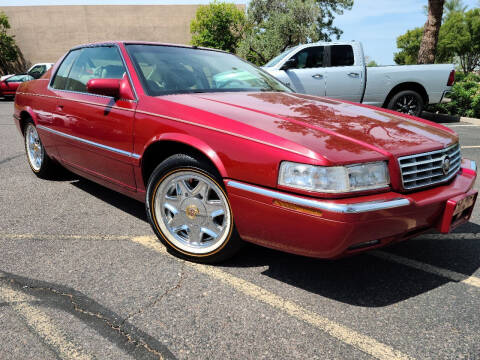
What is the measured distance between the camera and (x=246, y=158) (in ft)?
7.43

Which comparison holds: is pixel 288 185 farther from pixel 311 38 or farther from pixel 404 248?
pixel 311 38

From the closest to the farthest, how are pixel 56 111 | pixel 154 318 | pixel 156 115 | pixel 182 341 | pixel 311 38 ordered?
1. pixel 182 341
2. pixel 154 318
3. pixel 156 115
4. pixel 56 111
5. pixel 311 38

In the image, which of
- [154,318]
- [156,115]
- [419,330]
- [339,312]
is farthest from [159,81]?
[419,330]

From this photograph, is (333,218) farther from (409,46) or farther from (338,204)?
(409,46)

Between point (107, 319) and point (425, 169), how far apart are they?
1.95 meters

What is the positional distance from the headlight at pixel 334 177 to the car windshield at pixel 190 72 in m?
1.32

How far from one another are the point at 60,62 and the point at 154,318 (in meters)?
3.33

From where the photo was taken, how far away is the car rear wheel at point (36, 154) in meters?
4.52

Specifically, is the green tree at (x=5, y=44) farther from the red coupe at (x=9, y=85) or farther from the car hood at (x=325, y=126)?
the car hood at (x=325, y=126)

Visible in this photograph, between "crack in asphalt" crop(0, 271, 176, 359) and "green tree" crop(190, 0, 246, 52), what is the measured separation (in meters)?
36.1

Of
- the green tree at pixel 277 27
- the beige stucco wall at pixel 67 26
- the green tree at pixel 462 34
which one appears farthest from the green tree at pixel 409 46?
the beige stucco wall at pixel 67 26

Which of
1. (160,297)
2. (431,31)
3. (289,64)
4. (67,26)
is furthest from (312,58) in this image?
(67,26)

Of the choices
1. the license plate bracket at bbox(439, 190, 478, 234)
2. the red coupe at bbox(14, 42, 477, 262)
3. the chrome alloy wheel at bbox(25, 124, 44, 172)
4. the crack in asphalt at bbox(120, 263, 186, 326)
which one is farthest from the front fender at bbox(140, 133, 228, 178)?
the chrome alloy wheel at bbox(25, 124, 44, 172)

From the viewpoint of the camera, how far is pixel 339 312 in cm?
220
